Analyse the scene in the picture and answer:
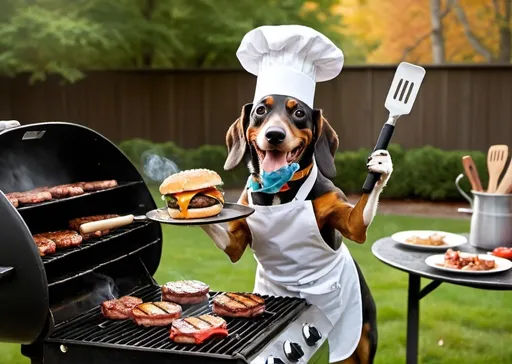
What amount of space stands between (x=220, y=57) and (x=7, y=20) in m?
3.98

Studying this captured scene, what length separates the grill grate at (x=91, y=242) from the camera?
238 centimetres

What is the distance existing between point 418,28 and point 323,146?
14585 mm

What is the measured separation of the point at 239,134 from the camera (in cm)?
296

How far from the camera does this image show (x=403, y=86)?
269cm

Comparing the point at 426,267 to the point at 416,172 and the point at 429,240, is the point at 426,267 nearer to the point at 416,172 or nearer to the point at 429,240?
the point at 429,240

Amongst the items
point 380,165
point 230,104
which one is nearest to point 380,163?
point 380,165

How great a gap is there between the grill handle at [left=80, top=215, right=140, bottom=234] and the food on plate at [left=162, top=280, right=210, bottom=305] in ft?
1.03

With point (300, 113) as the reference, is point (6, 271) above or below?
below

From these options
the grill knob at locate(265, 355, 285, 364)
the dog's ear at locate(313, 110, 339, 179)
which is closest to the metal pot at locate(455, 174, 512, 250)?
the dog's ear at locate(313, 110, 339, 179)

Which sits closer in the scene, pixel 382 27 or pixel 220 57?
pixel 220 57

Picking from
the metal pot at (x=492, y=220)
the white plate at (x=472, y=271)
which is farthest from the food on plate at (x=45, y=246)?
the metal pot at (x=492, y=220)

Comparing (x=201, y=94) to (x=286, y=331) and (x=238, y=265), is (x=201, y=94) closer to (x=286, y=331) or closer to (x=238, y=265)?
(x=238, y=265)

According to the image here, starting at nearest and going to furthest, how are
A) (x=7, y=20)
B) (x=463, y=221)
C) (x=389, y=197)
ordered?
(x=463, y=221) < (x=389, y=197) < (x=7, y=20)

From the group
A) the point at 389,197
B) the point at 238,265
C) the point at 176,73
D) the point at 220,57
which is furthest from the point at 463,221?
the point at 220,57
